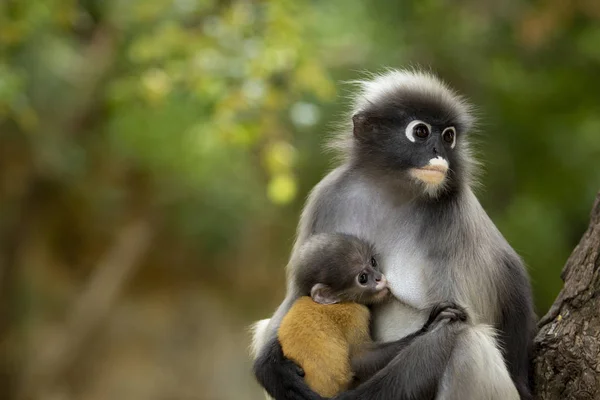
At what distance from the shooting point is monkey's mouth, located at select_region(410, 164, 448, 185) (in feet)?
12.8

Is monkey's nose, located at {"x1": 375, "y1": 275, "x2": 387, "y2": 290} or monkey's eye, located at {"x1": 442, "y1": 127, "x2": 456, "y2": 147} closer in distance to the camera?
monkey's nose, located at {"x1": 375, "y1": 275, "x2": 387, "y2": 290}

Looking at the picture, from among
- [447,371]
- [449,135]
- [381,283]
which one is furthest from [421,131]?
[447,371]

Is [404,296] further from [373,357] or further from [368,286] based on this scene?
[373,357]

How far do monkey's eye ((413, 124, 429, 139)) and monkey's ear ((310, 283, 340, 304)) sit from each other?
0.83 metres

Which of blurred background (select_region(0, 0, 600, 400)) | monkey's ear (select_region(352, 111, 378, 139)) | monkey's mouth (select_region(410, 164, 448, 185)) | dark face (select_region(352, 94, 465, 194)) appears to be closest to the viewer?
monkey's mouth (select_region(410, 164, 448, 185))

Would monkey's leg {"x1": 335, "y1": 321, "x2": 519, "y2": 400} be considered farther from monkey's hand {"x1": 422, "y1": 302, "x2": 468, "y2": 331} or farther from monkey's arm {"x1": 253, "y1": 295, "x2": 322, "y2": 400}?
monkey's arm {"x1": 253, "y1": 295, "x2": 322, "y2": 400}

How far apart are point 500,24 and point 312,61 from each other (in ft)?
11.0

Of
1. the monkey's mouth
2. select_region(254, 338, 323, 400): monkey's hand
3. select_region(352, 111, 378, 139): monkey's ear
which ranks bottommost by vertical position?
select_region(254, 338, 323, 400): monkey's hand

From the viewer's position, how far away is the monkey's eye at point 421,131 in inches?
161

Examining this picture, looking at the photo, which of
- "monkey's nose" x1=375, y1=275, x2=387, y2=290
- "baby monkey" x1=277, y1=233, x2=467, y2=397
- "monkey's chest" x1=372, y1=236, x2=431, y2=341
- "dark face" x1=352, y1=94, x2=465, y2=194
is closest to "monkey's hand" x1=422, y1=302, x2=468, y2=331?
"baby monkey" x1=277, y1=233, x2=467, y2=397

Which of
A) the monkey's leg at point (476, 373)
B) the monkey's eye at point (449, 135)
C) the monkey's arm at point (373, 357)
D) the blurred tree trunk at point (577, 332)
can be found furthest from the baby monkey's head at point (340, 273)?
the blurred tree trunk at point (577, 332)

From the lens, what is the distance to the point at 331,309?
3.87 meters

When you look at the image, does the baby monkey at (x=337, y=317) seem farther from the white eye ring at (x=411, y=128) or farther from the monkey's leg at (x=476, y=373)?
the white eye ring at (x=411, y=128)

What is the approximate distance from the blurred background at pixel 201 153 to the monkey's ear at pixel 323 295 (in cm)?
184
